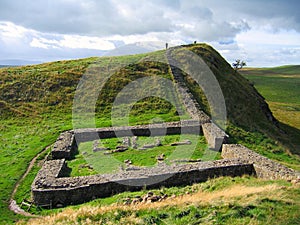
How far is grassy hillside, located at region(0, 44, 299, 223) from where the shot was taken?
81.5 ft

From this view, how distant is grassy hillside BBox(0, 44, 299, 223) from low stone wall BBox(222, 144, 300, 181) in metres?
4.24

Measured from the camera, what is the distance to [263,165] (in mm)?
18109

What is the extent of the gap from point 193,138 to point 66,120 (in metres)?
14.8

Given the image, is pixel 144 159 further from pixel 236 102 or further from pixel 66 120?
pixel 236 102

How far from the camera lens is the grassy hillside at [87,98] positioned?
24828 mm

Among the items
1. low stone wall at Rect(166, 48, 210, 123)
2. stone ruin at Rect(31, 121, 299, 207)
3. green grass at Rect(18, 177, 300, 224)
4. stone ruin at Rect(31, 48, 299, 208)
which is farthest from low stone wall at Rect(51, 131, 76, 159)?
low stone wall at Rect(166, 48, 210, 123)

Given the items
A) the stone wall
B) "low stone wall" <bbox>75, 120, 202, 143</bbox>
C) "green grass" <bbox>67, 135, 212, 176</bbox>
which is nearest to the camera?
"green grass" <bbox>67, 135, 212, 176</bbox>

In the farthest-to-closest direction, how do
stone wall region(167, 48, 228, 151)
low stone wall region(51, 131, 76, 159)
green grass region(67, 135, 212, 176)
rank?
1. stone wall region(167, 48, 228, 151)
2. low stone wall region(51, 131, 76, 159)
3. green grass region(67, 135, 212, 176)

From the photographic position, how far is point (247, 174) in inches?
734

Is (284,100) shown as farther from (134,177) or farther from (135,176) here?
(134,177)

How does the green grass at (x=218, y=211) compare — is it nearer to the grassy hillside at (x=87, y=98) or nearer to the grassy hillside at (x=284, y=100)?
the grassy hillside at (x=87, y=98)

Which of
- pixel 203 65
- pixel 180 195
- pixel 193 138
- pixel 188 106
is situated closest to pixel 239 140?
pixel 193 138

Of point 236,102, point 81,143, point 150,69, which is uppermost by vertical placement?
point 150,69

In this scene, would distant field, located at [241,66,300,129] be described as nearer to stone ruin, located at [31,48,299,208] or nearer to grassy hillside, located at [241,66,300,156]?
grassy hillside, located at [241,66,300,156]
